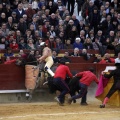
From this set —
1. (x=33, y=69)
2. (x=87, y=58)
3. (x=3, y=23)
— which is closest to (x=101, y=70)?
(x=87, y=58)

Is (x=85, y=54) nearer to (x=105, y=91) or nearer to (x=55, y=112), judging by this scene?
(x=105, y=91)

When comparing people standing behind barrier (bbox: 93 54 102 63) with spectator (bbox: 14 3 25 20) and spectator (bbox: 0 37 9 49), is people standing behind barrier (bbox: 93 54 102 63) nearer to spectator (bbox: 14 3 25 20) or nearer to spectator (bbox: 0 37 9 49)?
spectator (bbox: 0 37 9 49)

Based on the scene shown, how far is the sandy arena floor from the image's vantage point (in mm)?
13681

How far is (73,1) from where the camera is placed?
2225cm

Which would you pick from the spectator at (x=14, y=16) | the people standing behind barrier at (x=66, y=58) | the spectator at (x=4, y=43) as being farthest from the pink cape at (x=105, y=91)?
the spectator at (x=14, y=16)

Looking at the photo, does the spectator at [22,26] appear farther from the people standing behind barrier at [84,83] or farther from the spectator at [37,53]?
the people standing behind barrier at [84,83]

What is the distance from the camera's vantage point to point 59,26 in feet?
65.8

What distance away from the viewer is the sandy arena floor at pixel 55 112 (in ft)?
44.9

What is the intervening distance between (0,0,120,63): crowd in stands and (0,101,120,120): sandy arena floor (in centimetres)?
236

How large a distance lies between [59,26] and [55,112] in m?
5.93

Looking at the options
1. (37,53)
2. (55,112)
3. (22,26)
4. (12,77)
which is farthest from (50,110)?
(22,26)

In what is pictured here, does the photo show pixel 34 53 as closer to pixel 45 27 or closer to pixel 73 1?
pixel 45 27

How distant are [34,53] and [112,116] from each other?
4.45 meters

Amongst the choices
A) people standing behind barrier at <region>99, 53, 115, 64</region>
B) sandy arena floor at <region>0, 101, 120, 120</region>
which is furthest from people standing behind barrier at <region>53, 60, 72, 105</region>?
people standing behind barrier at <region>99, 53, 115, 64</region>
